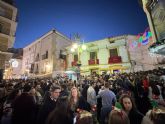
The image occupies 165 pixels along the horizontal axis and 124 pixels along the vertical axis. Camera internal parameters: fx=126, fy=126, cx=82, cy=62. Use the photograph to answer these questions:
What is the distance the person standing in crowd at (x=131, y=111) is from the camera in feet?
9.68

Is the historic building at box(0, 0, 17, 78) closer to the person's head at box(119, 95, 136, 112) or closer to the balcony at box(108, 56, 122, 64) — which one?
the balcony at box(108, 56, 122, 64)

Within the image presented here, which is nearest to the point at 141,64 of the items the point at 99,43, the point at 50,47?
the point at 99,43

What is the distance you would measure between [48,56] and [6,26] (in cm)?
1336

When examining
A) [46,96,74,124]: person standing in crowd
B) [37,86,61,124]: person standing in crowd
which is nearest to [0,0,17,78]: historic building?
[37,86,61,124]: person standing in crowd

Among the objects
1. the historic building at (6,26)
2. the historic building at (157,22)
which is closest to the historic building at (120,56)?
the historic building at (157,22)

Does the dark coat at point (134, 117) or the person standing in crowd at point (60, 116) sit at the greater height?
the person standing in crowd at point (60, 116)

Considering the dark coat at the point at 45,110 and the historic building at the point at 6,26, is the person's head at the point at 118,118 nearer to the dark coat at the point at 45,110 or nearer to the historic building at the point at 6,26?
the dark coat at the point at 45,110

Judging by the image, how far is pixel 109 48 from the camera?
2388 centimetres

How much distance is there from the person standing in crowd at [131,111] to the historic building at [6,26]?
17821mm

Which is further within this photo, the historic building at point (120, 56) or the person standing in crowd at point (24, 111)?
the historic building at point (120, 56)

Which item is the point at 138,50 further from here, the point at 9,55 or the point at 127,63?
the point at 9,55

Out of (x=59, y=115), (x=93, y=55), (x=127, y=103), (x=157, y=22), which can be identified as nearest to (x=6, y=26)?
(x=93, y=55)

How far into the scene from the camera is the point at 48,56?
101 feet

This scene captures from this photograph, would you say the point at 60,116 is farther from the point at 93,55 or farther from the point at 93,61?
the point at 93,55
